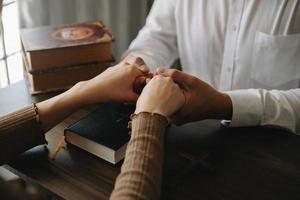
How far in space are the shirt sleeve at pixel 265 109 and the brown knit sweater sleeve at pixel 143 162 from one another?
0.99 ft

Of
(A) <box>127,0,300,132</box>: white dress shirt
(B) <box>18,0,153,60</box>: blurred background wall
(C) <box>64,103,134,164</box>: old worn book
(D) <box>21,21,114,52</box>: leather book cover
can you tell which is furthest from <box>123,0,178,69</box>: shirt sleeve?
(C) <box>64,103,134,164</box>: old worn book

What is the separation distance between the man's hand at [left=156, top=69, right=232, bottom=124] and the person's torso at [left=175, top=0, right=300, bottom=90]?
0.44m

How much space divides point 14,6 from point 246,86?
3.13ft

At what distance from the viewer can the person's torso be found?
56.6 inches

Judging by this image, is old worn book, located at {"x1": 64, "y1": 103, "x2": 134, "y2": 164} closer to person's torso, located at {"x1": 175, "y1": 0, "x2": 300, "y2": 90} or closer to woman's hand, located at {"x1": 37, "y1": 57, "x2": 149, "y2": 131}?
woman's hand, located at {"x1": 37, "y1": 57, "x2": 149, "y2": 131}

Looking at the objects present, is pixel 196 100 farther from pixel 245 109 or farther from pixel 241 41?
pixel 241 41

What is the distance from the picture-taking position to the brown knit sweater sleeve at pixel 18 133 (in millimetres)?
983

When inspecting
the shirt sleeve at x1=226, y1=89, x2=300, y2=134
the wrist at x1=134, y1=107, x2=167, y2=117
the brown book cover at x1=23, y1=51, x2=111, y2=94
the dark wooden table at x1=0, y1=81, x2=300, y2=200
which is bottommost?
the dark wooden table at x1=0, y1=81, x2=300, y2=200

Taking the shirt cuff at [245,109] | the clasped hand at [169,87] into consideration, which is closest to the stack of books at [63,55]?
the clasped hand at [169,87]

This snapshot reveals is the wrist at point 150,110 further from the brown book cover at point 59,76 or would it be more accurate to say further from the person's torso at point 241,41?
the person's torso at point 241,41

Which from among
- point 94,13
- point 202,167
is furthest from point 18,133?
point 94,13

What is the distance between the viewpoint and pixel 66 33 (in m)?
1.32

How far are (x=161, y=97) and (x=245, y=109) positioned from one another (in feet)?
0.89

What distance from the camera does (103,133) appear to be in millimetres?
1009
